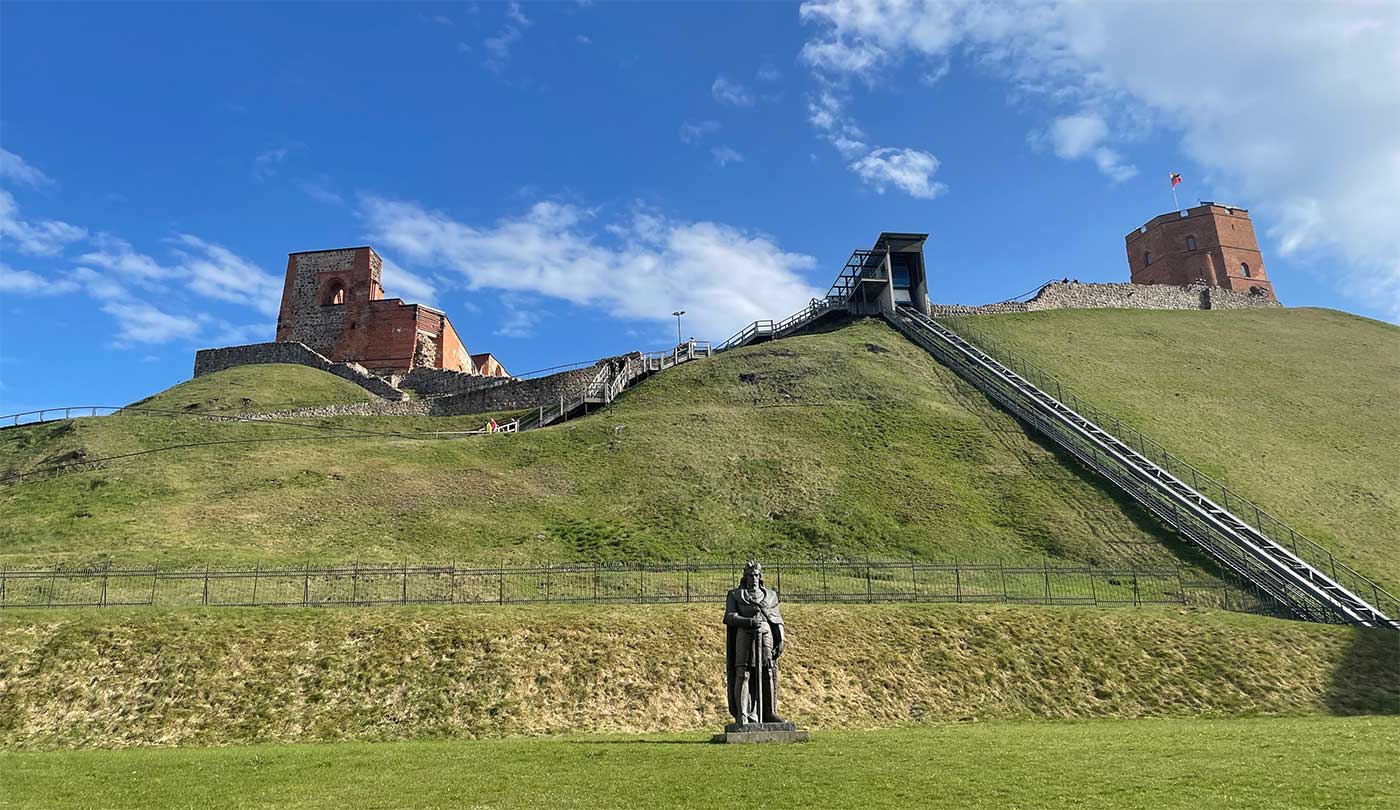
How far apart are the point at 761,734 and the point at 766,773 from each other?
2.80m

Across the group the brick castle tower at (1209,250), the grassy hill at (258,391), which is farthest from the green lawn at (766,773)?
the brick castle tower at (1209,250)

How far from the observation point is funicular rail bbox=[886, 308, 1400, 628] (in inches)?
999

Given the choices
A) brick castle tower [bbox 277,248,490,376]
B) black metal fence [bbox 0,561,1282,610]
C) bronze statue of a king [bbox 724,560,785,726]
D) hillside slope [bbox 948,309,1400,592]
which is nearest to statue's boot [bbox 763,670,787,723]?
bronze statue of a king [bbox 724,560,785,726]

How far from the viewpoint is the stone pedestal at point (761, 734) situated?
1427cm

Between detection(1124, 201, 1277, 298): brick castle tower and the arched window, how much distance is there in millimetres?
81541

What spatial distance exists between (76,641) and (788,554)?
66.5ft

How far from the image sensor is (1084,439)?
39.3 metres

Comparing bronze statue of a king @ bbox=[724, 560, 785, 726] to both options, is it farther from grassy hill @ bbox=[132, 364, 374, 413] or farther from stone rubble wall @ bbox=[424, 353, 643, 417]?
grassy hill @ bbox=[132, 364, 374, 413]

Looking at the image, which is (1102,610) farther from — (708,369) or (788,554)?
(708,369)

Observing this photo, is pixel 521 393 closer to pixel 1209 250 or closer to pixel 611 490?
pixel 611 490

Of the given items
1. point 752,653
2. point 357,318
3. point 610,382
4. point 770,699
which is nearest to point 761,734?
point 770,699

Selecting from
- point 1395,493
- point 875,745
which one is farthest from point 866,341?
point 875,745

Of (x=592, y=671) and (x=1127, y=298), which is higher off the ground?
(x=1127, y=298)

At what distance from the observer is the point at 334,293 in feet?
253
